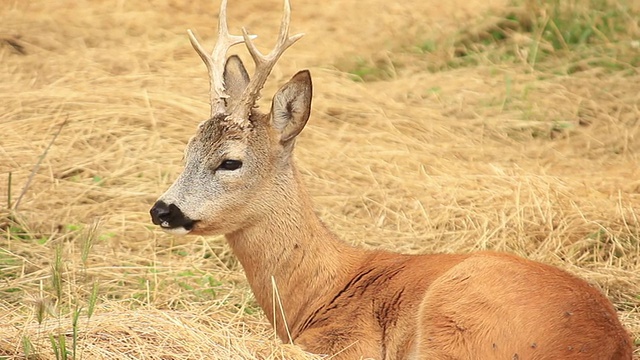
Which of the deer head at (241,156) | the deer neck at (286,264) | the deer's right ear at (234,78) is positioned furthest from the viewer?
the deer's right ear at (234,78)

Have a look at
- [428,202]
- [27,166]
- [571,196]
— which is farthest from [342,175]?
[27,166]

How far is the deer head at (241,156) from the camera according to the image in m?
5.80

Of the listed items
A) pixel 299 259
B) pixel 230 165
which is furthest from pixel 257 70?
pixel 299 259

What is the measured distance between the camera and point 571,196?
7.98 meters

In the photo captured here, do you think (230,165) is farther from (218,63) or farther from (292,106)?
(218,63)

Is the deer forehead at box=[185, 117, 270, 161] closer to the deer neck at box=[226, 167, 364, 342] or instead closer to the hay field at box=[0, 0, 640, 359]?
the deer neck at box=[226, 167, 364, 342]

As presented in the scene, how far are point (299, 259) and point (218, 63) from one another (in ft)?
3.87

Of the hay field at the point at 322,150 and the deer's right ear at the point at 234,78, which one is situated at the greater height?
the deer's right ear at the point at 234,78

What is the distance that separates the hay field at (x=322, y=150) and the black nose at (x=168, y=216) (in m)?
0.41

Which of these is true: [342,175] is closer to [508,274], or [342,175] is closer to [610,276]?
[610,276]

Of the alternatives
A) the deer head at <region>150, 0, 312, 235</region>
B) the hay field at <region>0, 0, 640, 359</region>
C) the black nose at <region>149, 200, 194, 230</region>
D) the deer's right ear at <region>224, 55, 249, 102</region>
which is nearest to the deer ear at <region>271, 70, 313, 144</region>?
the deer head at <region>150, 0, 312, 235</region>

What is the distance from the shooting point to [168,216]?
18.6 ft

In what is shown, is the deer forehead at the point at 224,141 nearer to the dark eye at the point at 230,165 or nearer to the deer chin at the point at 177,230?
the dark eye at the point at 230,165

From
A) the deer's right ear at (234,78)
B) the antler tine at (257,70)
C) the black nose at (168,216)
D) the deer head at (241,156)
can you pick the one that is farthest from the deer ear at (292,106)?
the black nose at (168,216)
